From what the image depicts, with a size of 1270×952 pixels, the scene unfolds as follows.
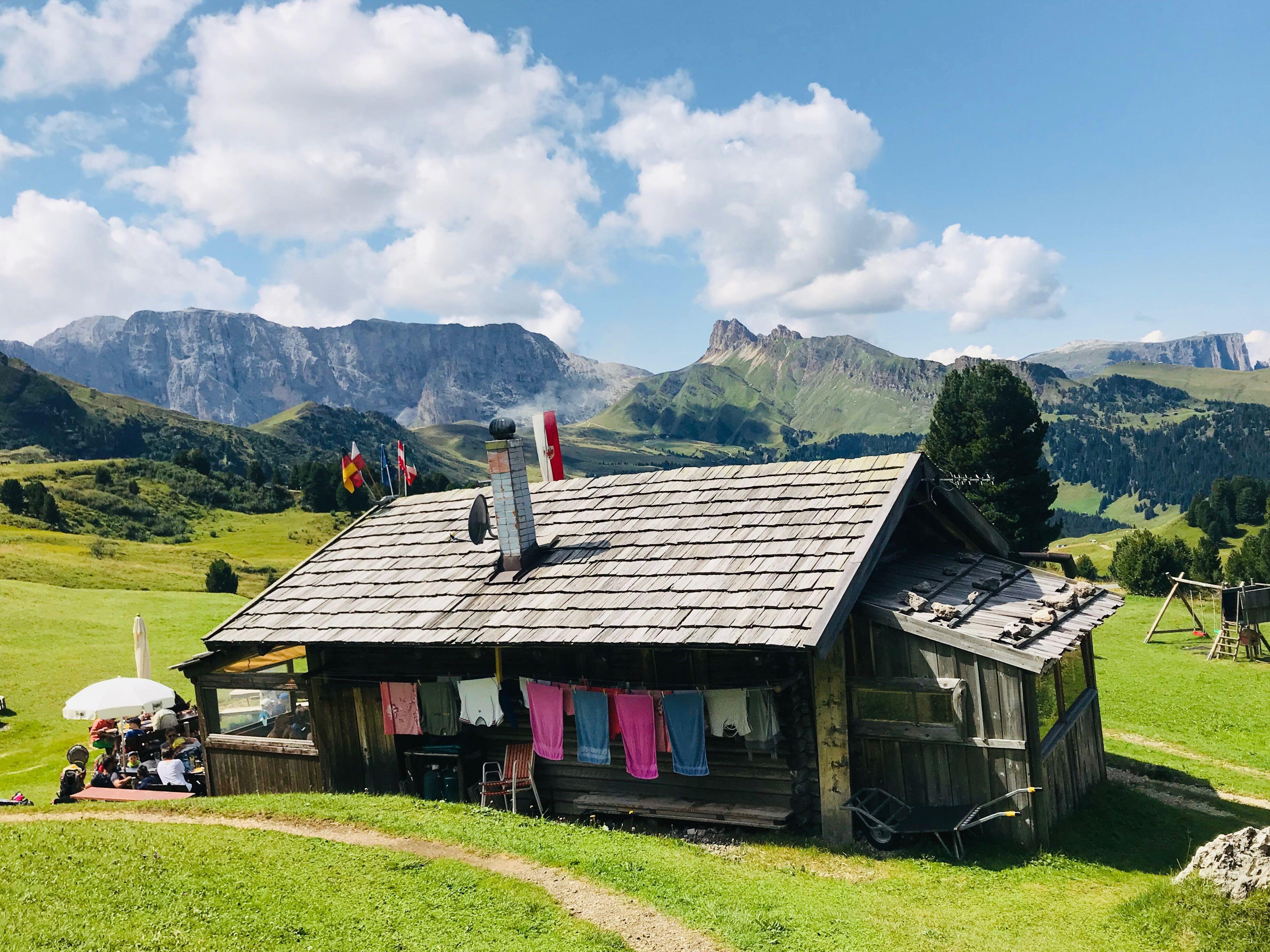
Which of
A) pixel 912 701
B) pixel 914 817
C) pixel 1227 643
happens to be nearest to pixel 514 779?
pixel 914 817

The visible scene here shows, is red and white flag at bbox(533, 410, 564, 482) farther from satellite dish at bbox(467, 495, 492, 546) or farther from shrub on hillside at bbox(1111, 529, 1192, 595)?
shrub on hillside at bbox(1111, 529, 1192, 595)

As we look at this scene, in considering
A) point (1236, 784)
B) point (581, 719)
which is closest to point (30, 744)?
point (581, 719)

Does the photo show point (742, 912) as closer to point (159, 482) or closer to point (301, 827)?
point (301, 827)

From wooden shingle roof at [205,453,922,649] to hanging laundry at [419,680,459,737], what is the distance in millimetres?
1297

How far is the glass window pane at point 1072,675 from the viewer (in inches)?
620

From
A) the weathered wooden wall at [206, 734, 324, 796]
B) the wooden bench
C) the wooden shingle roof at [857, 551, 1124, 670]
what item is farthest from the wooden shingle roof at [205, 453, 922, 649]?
the wooden bench

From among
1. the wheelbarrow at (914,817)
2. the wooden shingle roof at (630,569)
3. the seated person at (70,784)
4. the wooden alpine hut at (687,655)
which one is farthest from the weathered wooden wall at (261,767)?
the wheelbarrow at (914,817)

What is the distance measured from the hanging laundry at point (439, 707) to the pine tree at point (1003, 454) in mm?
37494

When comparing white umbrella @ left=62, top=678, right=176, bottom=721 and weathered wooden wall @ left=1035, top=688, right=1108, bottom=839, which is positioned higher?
white umbrella @ left=62, top=678, right=176, bottom=721

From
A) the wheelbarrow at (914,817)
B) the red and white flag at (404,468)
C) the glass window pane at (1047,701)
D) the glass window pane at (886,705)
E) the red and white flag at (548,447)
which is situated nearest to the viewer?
the wheelbarrow at (914,817)

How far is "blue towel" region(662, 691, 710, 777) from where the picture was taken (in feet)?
46.2

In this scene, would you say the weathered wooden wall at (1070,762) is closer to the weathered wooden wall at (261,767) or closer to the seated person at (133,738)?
the weathered wooden wall at (261,767)

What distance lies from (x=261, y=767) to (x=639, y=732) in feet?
28.0

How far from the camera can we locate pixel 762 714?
1366 cm
